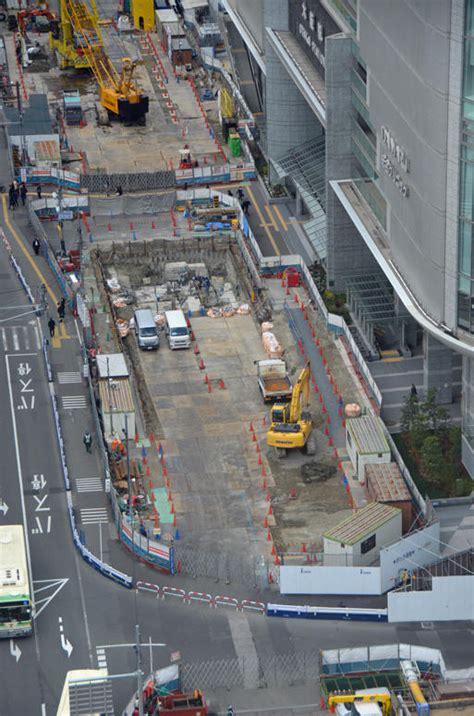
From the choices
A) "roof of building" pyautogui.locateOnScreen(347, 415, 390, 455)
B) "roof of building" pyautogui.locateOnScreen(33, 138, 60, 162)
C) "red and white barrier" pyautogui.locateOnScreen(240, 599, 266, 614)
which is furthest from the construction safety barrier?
"roof of building" pyautogui.locateOnScreen(33, 138, 60, 162)

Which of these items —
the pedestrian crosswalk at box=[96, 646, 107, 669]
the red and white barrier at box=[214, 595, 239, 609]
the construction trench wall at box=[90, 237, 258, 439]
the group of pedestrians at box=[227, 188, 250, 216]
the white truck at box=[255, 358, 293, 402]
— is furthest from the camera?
the group of pedestrians at box=[227, 188, 250, 216]

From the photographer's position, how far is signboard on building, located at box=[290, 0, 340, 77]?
156 meters

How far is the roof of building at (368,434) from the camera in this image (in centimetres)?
12875

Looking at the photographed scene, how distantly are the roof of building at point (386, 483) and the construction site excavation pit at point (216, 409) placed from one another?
9.86 ft

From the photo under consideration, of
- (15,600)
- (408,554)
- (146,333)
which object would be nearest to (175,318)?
(146,333)

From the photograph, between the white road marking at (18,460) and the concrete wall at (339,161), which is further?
the concrete wall at (339,161)

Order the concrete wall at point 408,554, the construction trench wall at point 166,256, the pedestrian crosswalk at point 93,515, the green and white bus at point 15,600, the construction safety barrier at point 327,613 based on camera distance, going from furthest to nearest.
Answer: the construction trench wall at point 166,256 < the pedestrian crosswalk at point 93,515 < the concrete wall at point 408,554 < the construction safety barrier at point 327,613 < the green and white bus at point 15,600

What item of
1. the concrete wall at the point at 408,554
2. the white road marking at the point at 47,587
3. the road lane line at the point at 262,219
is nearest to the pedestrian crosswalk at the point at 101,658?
the white road marking at the point at 47,587

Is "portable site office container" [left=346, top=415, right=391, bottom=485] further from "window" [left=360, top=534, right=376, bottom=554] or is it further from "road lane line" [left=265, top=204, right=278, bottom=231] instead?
"road lane line" [left=265, top=204, right=278, bottom=231]

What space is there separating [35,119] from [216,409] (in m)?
59.8

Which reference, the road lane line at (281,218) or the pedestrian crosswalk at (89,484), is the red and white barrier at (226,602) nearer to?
the pedestrian crosswalk at (89,484)

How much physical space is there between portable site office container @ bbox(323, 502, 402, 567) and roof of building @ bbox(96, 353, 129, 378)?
88.4ft

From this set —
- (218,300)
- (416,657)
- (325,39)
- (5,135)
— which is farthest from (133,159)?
Answer: (416,657)

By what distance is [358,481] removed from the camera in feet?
427
